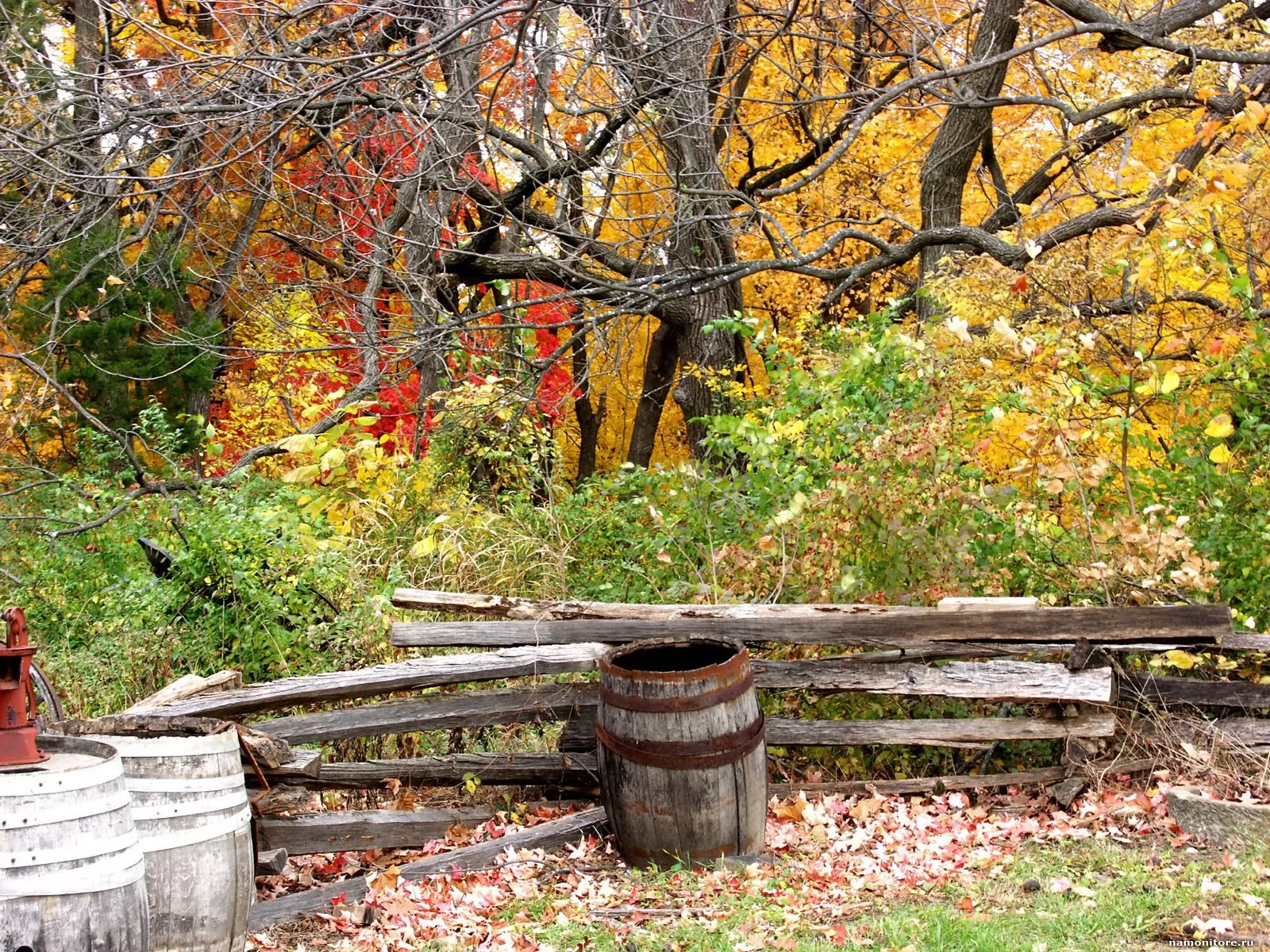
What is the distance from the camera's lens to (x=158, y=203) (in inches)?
262

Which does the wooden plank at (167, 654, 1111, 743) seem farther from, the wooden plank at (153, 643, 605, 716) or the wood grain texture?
the wood grain texture

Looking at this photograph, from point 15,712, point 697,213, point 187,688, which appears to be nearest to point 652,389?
point 697,213

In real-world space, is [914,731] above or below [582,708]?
below

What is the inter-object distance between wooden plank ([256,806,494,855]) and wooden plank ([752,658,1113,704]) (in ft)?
5.41

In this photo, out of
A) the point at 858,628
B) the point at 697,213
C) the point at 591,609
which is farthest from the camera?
the point at 697,213

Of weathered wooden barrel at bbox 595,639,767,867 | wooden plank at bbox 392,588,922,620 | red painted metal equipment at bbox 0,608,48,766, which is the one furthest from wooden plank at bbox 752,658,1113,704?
red painted metal equipment at bbox 0,608,48,766

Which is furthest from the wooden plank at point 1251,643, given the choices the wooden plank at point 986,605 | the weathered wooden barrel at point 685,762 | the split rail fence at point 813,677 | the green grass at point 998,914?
the weathered wooden barrel at point 685,762

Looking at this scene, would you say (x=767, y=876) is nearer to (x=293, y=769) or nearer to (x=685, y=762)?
(x=685, y=762)

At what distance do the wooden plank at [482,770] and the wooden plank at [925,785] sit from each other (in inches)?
39.8

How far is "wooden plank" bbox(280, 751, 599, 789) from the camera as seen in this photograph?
523cm

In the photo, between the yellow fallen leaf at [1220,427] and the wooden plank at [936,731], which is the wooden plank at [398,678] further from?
the yellow fallen leaf at [1220,427]

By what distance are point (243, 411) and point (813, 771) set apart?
1256cm

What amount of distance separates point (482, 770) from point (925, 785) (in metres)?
2.24

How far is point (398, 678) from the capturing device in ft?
16.8
